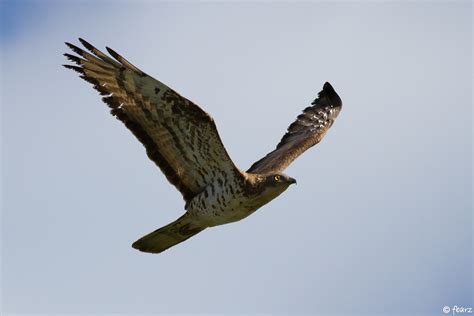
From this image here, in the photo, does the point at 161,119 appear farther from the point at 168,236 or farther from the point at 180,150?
the point at 168,236

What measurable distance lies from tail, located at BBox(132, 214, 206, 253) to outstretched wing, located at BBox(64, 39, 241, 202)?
0.32m

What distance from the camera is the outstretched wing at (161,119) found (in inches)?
408

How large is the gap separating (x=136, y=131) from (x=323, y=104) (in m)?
4.81

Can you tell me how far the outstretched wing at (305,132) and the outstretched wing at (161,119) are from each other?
1.36 meters

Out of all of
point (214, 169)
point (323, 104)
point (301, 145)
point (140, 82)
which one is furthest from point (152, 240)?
point (323, 104)

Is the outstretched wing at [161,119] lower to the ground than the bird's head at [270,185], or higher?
higher

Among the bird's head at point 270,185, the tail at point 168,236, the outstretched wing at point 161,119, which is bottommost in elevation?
the tail at point 168,236

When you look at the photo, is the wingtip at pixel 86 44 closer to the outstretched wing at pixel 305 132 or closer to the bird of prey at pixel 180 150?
the bird of prey at pixel 180 150

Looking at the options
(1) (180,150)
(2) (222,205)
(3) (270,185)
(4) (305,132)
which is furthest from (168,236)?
(4) (305,132)

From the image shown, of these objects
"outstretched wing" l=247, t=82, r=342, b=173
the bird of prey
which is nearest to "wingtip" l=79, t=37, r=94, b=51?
the bird of prey

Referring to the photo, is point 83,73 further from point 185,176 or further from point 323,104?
point 323,104

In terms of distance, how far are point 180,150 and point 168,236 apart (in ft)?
3.75

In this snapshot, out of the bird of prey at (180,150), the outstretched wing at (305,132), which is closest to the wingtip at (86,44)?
the bird of prey at (180,150)

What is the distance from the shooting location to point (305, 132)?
14.0m
